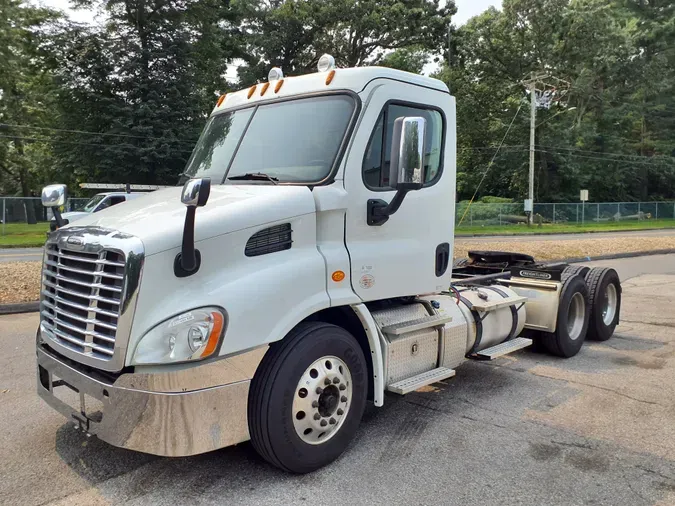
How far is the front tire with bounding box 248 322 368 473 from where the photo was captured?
337cm

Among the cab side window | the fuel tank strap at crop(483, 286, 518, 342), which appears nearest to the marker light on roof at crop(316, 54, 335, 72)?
the cab side window

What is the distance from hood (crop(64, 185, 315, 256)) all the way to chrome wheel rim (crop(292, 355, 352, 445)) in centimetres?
101

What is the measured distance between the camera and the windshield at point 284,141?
3938mm

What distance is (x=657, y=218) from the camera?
49531mm

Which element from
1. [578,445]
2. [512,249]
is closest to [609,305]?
[578,445]

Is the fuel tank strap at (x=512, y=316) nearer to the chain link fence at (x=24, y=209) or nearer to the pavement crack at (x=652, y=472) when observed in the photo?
the pavement crack at (x=652, y=472)

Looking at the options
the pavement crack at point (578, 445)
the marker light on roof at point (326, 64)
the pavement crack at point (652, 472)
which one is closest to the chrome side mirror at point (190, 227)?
the marker light on roof at point (326, 64)

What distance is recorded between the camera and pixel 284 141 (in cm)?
411

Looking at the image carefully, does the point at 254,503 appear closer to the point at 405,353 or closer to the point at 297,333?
the point at 297,333

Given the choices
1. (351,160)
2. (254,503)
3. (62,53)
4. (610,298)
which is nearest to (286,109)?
(351,160)

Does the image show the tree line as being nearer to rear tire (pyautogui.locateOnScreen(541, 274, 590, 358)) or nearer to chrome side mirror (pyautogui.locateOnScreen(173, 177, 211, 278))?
rear tire (pyautogui.locateOnScreen(541, 274, 590, 358))

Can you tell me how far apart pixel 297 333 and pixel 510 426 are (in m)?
2.14

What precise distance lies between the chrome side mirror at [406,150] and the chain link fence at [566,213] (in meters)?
31.2

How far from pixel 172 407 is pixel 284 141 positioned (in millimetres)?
2039
